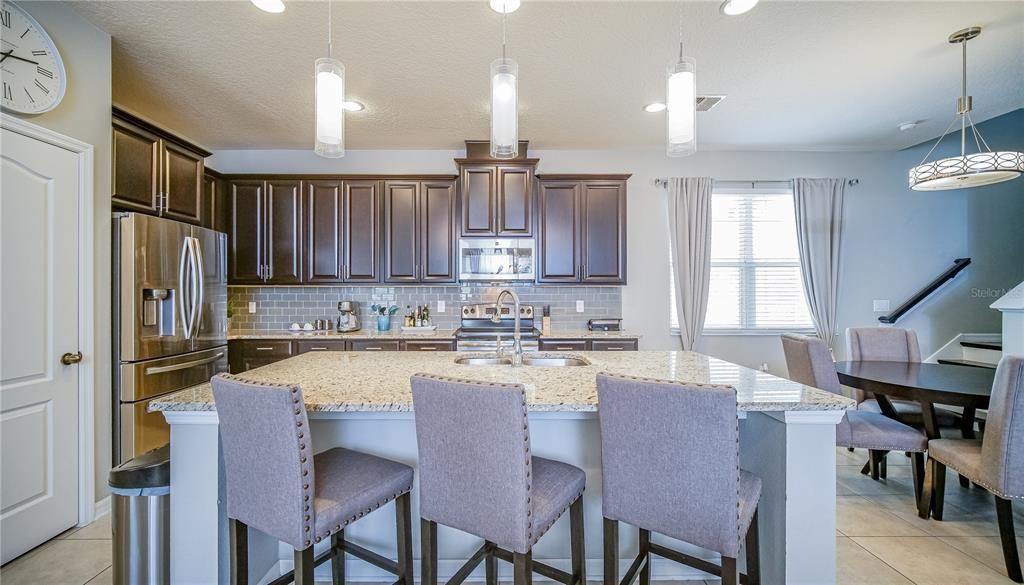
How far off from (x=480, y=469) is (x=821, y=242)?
469cm

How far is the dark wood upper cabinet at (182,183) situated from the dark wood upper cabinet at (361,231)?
1146mm

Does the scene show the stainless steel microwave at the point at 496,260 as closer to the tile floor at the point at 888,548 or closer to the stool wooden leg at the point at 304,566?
the tile floor at the point at 888,548

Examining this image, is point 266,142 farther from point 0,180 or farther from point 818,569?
point 818,569

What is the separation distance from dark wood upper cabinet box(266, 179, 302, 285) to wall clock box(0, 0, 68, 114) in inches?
74.4

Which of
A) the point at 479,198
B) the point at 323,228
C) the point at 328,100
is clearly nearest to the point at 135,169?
the point at 323,228

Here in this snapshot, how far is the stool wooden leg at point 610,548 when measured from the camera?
147 centimetres

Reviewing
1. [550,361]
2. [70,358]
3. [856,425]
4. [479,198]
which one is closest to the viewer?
[70,358]

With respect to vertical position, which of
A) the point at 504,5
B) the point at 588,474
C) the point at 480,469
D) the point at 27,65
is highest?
the point at 504,5

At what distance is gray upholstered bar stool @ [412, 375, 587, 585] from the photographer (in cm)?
126

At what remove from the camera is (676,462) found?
51.1 inches

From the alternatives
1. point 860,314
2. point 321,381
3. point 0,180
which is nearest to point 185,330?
point 0,180

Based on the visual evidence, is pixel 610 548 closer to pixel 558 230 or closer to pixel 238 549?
pixel 238 549

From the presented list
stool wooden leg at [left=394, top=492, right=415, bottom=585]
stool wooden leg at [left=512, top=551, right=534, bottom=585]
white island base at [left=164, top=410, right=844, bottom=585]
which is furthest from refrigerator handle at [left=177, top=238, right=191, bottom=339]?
stool wooden leg at [left=512, top=551, right=534, bottom=585]

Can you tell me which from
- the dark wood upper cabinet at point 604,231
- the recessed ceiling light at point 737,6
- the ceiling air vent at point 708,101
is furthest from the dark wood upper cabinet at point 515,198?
the recessed ceiling light at point 737,6
